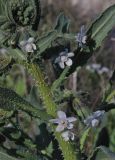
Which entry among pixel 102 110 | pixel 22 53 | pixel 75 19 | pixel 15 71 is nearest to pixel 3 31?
pixel 22 53

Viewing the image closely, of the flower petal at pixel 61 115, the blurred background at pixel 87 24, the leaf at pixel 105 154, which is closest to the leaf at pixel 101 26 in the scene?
the flower petal at pixel 61 115

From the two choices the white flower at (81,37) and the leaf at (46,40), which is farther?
the white flower at (81,37)

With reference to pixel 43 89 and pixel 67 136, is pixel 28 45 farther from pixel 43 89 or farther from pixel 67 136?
pixel 67 136

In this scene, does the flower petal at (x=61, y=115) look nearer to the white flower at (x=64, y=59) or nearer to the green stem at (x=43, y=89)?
the green stem at (x=43, y=89)

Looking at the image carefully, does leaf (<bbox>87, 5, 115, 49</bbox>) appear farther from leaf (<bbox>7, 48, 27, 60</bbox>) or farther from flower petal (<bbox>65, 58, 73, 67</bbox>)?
leaf (<bbox>7, 48, 27, 60</bbox>)

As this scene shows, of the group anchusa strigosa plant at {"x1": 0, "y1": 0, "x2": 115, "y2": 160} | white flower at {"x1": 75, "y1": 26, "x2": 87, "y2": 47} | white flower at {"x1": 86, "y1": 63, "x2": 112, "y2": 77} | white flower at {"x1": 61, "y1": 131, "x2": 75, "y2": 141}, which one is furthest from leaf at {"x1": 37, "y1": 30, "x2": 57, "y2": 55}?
white flower at {"x1": 86, "y1": 63, "x2": 112, "y2": 77}

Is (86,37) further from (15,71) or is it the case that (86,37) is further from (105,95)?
(15,71)
